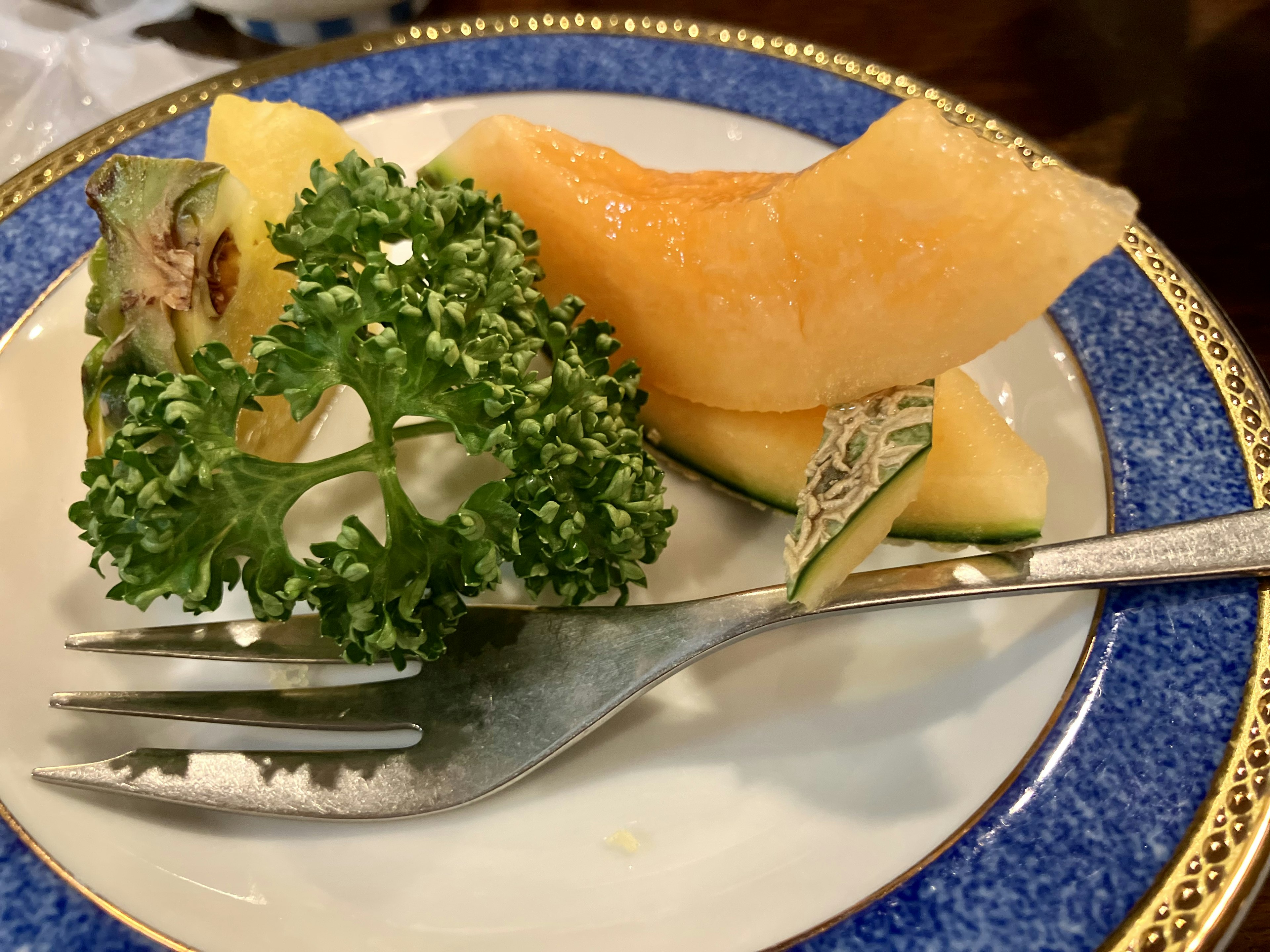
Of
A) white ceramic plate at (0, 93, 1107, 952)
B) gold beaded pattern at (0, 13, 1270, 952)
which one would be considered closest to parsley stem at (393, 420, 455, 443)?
white ceramic plate at (0, 93, 1107, 952)

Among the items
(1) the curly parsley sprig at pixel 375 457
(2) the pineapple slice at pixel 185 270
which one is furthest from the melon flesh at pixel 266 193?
(1) the curly parsley sprig at pixel 375 457

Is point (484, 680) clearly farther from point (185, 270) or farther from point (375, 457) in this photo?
point (185, 270)

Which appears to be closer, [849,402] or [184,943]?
[184,943]

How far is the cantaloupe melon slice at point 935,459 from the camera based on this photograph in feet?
2.31

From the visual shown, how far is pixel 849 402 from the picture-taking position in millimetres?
720

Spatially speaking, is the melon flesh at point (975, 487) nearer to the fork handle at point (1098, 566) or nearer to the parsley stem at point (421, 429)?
the fork handle at point (1098, 566)

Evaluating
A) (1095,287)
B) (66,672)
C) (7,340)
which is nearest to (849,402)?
(1095,287)

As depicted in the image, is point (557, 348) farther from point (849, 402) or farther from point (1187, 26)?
point (1187, 26)

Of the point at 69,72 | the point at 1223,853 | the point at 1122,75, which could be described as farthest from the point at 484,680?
the point at 1122,75

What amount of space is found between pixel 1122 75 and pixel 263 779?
1651mm

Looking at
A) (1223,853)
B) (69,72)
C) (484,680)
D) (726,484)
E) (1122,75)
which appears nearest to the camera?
(1223,853)

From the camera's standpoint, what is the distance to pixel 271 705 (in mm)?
667

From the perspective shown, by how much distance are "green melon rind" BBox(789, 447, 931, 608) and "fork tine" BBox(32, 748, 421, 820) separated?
308 mm

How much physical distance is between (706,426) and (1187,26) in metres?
1.39
